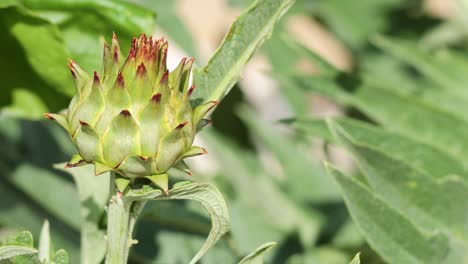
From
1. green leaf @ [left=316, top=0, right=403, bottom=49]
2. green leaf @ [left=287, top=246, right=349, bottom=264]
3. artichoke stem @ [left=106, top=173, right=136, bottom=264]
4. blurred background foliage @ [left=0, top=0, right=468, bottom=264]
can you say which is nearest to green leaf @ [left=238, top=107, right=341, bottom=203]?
blurred background foliage @ [left=0, top=0, right=468, bottom=264]

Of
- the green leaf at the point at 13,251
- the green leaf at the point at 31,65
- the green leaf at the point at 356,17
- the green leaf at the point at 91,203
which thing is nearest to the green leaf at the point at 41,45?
the green leaf at the point at 31,65

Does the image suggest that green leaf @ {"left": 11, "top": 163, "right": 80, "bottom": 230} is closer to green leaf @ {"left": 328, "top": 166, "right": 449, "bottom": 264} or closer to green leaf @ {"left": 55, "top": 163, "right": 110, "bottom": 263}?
green leaf @ {"left": 55, "top": 163, "right": 110, "bottom": 263}

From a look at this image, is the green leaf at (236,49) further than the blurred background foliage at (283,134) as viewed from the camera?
No

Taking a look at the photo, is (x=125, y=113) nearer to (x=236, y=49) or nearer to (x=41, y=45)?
(x=236, y=49)

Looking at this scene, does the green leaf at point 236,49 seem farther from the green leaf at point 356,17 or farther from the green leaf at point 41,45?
the green leaf at point 356,17

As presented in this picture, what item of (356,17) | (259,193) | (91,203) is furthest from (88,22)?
(356,17)

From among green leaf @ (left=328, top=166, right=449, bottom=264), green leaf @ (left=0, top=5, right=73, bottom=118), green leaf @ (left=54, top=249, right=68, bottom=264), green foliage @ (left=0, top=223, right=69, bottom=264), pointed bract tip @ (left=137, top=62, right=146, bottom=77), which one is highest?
green leaf @ (left=0, top=5, right=73, bottom=118)
